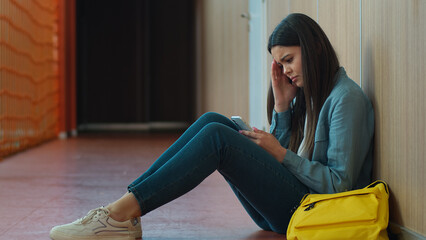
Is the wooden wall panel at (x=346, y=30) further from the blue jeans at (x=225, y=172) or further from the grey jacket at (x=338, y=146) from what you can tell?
the blue jeans at (x=225, y=172)

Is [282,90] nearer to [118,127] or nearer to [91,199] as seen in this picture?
[91,199]

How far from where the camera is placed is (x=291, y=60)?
1.80 meters

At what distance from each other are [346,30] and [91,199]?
140 centimetres

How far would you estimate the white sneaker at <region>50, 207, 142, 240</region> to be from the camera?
1725mm

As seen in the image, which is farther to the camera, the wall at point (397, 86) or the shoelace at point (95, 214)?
the shoelace at point (95, 214)

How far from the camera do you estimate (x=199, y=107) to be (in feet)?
27.7

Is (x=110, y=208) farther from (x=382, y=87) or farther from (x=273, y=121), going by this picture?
(x=382, y=87)

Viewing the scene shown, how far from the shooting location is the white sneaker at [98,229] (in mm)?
1725

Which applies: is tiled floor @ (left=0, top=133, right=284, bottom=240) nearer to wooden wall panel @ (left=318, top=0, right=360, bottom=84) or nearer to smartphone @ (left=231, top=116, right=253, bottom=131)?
smartphone @ (left=231, top=116, right=253, bottom=131)

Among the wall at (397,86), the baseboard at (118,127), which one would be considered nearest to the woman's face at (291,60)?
the wall at (397,86)

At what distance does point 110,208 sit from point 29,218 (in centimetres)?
63

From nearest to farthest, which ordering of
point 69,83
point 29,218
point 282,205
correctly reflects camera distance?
point 282,205 < point 29,218 < point 69,83

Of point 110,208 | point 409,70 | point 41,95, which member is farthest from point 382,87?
point 41,95

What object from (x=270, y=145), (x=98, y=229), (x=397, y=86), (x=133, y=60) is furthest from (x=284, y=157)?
(x=133, y=60)
